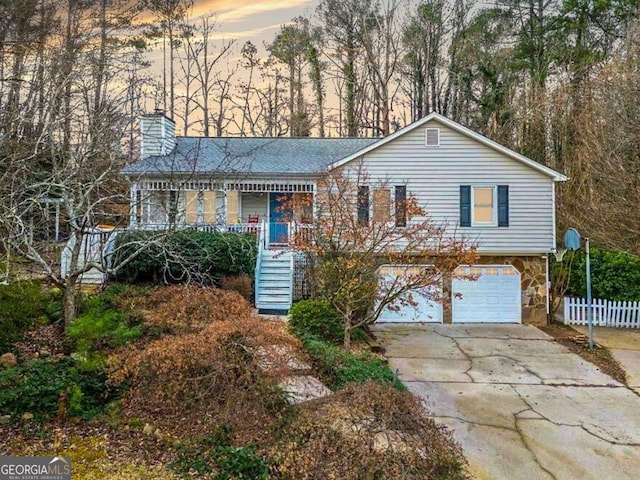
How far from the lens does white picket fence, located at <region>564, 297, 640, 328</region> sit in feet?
38.5

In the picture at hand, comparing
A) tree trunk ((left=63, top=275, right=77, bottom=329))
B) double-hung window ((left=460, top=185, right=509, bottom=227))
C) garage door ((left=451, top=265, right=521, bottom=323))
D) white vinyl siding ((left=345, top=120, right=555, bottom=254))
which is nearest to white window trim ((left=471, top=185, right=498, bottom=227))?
double-hung window ((left=460, top=185, right=509, bottom=227))

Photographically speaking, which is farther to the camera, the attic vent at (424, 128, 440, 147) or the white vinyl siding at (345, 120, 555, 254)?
the attic vent at (424, 128, 440, 147)

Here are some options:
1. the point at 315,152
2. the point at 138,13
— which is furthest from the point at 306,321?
the point at 138,13

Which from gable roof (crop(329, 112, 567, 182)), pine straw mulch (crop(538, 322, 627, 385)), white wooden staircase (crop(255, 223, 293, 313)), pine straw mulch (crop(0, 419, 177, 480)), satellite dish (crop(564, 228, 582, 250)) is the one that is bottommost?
pine straw mulch (crop(538, 322, 627, 385))

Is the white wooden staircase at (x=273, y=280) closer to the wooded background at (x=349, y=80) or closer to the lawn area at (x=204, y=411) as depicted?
the lawn area at (x=204, y=411)

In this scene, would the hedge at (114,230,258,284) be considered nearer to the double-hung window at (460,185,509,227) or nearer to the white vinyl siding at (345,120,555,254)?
the white vinyl siding at (345,120,555,254)

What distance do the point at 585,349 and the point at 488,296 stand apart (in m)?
3.24

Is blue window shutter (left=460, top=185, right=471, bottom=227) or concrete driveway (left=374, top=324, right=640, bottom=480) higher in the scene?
blue window shutter (left=460, top=185, right=471, bottom=227)

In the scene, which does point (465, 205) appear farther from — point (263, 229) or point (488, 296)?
point (263, 229)

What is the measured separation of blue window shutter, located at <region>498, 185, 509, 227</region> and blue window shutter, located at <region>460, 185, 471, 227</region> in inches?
33.7

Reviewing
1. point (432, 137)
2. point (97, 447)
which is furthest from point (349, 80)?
point (97, 447)

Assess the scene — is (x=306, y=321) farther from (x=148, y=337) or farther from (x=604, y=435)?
(x=604, y=435)

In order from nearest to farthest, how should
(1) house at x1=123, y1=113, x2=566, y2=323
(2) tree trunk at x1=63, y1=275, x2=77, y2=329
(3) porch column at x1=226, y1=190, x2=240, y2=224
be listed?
(2) tree trunk at x1=63, y1=275, x2=77, y2=329
(1) house at x1=123, y1=113, x2=566, y2=323
(3) porch column at x1=226, y1=190, x2=240, y2=224

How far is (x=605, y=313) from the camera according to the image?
39.1 ft
